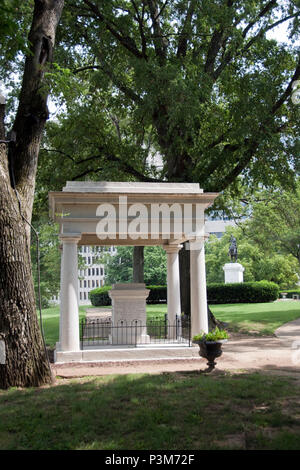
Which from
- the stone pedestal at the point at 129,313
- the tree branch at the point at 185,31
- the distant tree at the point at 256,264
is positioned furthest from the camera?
the distant tree at the point at 256,264

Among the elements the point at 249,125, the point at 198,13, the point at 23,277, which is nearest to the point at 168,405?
the point at 23,277

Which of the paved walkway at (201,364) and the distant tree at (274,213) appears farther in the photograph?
the distant tree at (274,213)

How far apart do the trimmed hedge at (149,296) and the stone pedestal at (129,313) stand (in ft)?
68.0

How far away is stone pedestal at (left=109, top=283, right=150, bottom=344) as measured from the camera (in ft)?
45.1

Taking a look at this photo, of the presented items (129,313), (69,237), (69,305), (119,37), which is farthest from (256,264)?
(69,305)

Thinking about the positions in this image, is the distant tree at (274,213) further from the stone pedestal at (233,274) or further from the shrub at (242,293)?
the stone pedestal at (233,274)

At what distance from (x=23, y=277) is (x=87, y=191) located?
12.4 feet

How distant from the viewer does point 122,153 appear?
19.8 m

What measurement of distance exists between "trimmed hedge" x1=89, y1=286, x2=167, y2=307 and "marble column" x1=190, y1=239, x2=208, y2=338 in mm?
22786

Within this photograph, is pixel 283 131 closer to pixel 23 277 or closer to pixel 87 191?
pixel 87 191

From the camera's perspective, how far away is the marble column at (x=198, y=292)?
12.1 m

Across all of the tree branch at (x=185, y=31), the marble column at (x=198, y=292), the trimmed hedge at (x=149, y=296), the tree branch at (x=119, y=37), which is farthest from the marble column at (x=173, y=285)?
the trimmed hedge at (x=149, y=296)
